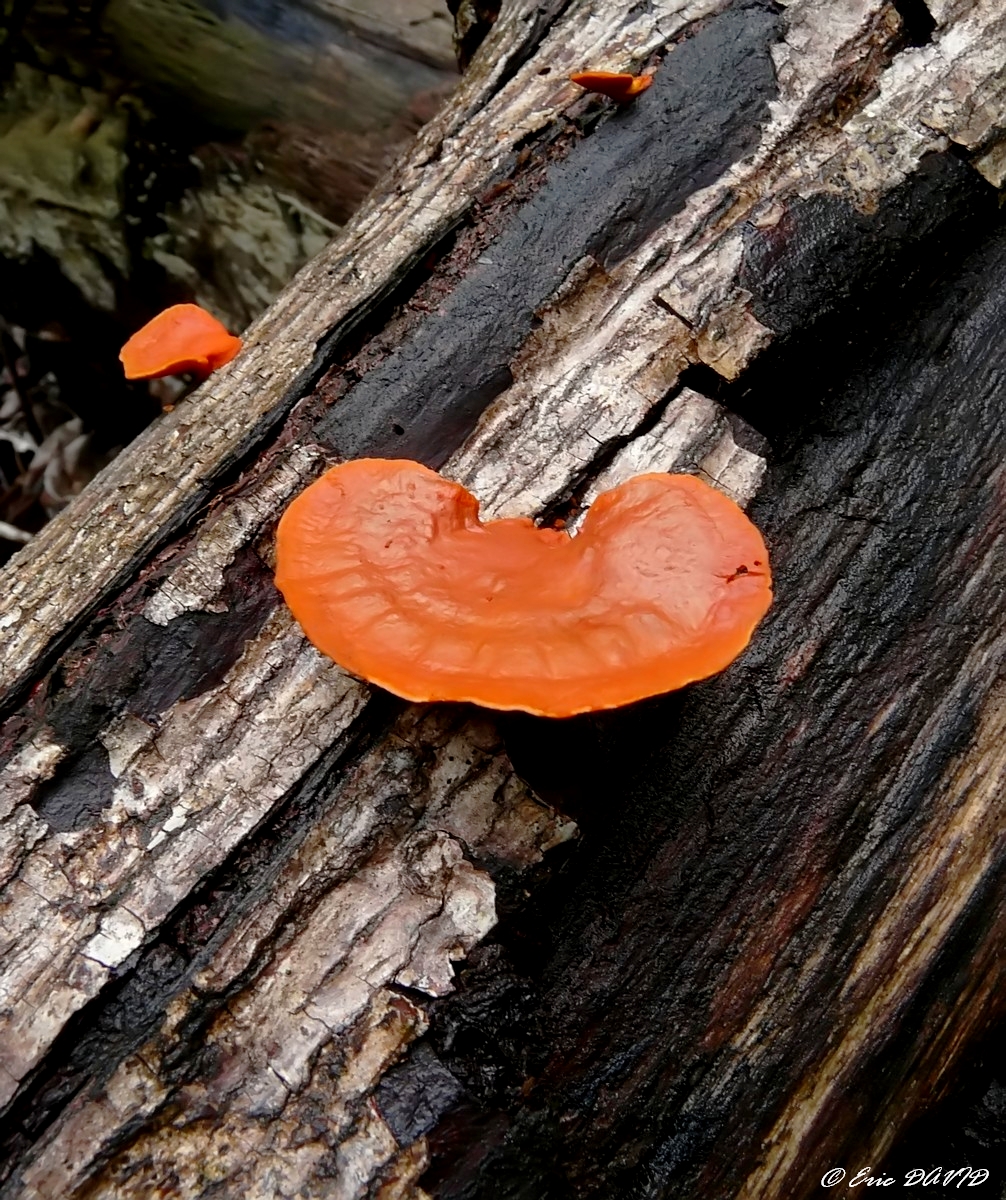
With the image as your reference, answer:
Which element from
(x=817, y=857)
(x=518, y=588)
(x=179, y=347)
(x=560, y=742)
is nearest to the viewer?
(x=518, y=588)

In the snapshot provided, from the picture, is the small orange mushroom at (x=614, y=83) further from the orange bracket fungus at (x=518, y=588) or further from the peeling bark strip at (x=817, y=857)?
the orange bracket fungus at (x=518, y=588)

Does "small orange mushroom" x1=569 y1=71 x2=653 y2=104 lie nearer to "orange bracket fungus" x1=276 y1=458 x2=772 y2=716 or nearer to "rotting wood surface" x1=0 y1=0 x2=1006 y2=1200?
"rotting wood surface" x1=0 y1=0 x2=1006 y2=1200

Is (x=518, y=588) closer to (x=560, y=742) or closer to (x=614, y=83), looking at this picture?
(x=560, y=742)

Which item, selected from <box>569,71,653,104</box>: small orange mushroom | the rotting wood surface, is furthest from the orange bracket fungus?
<box>569,71,653,104</box>: small orange mushroom

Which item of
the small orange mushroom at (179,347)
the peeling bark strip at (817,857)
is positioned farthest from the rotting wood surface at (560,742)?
the small orange mushroom at (179,347)

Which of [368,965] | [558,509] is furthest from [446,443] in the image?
[368,965]

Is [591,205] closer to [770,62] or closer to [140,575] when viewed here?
[770,62]

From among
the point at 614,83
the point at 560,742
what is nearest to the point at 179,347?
the point at 614,83
